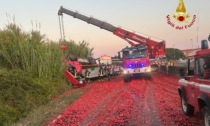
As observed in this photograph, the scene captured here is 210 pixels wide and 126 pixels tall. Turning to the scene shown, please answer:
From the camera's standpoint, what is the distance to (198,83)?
8664mm

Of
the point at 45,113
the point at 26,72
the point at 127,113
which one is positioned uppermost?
the point at 26,72

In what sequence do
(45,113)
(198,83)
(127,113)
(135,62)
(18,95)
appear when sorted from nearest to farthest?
(198,83)
(127,113)
(45,113)
(18,95)
(135,62)

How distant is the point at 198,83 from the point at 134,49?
19880mm

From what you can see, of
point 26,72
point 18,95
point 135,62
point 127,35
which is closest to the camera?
point 18,95

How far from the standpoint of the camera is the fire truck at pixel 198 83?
7.88 metres

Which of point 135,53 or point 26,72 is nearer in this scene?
point 26,72

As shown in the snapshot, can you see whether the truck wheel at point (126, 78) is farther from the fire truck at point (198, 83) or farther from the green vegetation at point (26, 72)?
the fire truck at point (198, 83)

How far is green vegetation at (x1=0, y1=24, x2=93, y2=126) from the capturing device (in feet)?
47.7

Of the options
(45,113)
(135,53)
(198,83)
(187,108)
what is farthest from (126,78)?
(198,83)

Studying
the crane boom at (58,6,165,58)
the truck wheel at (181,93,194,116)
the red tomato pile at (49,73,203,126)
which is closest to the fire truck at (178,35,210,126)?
the truck wheel at (181,93,194,116)

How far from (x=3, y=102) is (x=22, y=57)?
19.0ft

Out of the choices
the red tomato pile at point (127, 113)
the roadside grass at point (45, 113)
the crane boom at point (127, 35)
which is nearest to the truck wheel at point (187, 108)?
Answer: the red tomato pile at point (127, 113)

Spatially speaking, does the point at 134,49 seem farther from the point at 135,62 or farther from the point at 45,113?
the point at 45,113

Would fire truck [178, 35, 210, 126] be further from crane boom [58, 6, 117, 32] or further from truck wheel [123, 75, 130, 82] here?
crane boom [58, 6, 117, 32]
